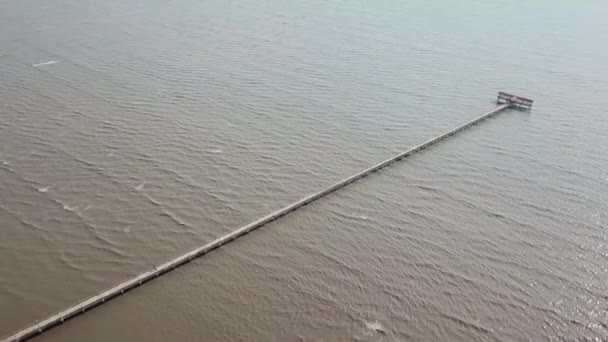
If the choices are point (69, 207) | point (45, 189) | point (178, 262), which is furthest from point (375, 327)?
point (45, 189)

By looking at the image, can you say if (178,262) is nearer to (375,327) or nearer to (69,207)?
(69,207)

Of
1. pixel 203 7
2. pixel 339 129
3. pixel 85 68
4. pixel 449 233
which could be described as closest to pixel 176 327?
pixel 449 233

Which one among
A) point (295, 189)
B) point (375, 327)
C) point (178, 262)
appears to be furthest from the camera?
point (295, 189)

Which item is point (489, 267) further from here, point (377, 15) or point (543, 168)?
point (377, 15)

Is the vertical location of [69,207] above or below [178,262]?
above

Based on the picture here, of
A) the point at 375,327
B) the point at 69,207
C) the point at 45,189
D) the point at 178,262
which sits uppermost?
the point at 45,189

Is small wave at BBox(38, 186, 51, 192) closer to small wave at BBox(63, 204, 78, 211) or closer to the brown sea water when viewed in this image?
the brown sea water

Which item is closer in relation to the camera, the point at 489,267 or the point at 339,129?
the point at 489,267

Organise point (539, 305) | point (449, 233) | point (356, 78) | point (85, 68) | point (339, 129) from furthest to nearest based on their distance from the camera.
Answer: point (356, 78)
point (85, 68)
point (339, 129)
point (449, 233)
point (539, 305)

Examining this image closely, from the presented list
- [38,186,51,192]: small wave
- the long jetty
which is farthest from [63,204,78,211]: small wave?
the long jetty
